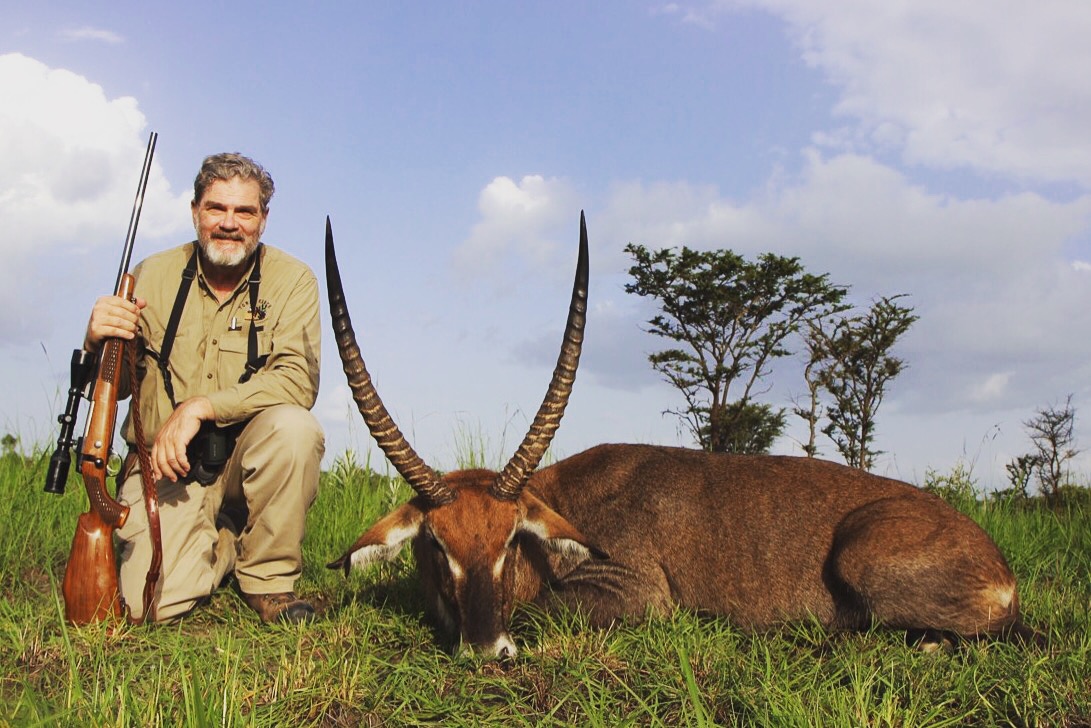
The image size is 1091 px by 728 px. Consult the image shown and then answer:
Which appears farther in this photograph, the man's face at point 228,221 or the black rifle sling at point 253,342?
the man's face at point 228,221

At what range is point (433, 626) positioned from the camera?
16.2ft

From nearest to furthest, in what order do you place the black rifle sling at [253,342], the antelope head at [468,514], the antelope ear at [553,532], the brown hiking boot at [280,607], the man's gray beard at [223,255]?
the antelope head at [468,514]
the antelope ear at [553,532]
the brown hiking boot at [280,607]
the black rifle sling at [253,342]
the man's gray beard at [223,255]

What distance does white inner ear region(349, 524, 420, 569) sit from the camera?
4.55m

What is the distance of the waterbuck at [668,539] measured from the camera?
4.57m

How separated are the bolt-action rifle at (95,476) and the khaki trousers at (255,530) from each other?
0.38 metres

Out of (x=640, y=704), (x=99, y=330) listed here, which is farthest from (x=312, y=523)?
(x=640, y=704)

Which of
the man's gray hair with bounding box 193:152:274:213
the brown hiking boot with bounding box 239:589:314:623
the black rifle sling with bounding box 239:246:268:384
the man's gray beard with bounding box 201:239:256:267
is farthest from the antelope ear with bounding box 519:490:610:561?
the man's gray hair with bounding box 193:152:274:213

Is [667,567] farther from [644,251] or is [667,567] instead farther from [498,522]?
[644,251]

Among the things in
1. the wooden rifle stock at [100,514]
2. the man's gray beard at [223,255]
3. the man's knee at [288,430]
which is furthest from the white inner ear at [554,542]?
the man's gray beard at [223,255]

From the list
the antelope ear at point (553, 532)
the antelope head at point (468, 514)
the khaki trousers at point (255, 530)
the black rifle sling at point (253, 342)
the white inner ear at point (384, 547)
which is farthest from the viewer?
the black rifle sling at point (253, 342)

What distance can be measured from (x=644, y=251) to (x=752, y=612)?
81.1 feet

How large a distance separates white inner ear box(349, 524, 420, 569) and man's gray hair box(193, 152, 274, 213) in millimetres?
2685

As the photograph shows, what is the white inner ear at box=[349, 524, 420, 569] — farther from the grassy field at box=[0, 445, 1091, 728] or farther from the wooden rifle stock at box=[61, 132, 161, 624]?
the wooden rifle stock at box=[61, 132, 161, 624]

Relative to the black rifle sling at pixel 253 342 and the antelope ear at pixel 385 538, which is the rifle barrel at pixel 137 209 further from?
the antelope ear at pixel 385 538
